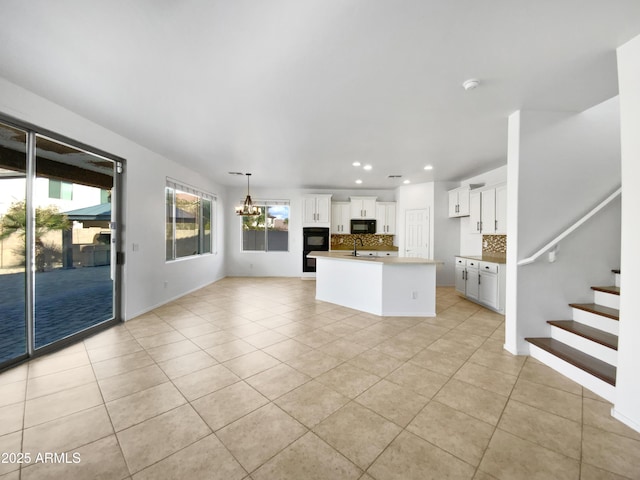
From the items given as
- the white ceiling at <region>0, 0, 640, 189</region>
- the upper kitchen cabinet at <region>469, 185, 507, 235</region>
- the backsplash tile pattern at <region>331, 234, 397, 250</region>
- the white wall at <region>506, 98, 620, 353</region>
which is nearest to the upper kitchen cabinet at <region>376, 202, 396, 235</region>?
the backsplash tile pattern at <region>331, 234, 397, 250</region>

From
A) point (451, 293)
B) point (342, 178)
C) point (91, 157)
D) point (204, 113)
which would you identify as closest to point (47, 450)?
point (204, 113)

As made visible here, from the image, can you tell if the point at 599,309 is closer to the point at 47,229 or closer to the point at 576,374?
the point at 576,374

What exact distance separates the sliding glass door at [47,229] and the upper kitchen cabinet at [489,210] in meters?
6.28

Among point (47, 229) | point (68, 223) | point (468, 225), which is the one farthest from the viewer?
point (468, 225)

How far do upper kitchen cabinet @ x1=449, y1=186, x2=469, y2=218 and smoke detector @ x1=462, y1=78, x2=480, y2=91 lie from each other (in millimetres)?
3784

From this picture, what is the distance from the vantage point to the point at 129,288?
380 centimetres

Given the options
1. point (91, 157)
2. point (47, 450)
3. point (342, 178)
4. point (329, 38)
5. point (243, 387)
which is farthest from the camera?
point (342, 178)

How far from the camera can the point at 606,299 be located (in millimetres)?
2586

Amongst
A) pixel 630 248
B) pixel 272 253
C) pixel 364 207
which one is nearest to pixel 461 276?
pixel 364 207

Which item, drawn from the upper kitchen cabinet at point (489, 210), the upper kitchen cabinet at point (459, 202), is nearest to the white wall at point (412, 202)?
the upper kitchen cabinet at point (459, 202)

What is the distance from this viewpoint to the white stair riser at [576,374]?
6.50 feet

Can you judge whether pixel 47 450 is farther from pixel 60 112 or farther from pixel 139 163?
pixel 139 163

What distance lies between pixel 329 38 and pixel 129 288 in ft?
13.7

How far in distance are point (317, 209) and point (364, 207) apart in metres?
1.36
